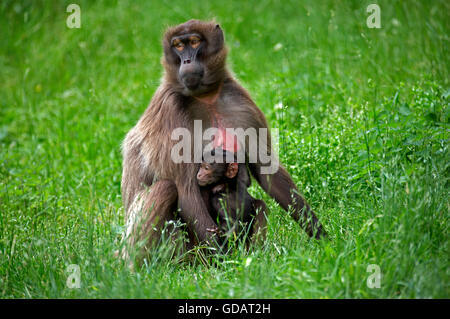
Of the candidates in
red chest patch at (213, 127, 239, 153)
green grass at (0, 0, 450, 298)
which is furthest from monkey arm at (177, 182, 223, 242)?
red chest patch at (213, 127, 239, 153)

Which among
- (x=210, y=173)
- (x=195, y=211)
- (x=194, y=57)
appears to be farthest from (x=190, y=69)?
(x=195, y=211)

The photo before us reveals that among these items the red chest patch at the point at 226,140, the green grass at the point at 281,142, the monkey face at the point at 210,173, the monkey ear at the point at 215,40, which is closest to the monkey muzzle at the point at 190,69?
the monkey ear at the point at 215,40

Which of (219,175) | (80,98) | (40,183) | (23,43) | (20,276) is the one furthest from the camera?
(23,43)

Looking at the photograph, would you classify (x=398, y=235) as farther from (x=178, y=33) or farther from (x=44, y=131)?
(x=44, y=131)

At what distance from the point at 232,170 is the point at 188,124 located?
56cm

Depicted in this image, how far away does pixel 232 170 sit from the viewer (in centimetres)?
520

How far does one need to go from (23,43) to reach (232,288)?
8.06m

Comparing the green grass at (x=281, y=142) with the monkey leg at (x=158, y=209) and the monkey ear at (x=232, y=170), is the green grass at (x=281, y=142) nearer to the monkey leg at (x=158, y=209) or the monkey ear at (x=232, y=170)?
the monkey leg at (x=158, y=209)

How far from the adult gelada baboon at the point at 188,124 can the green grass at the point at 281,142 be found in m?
0.30
